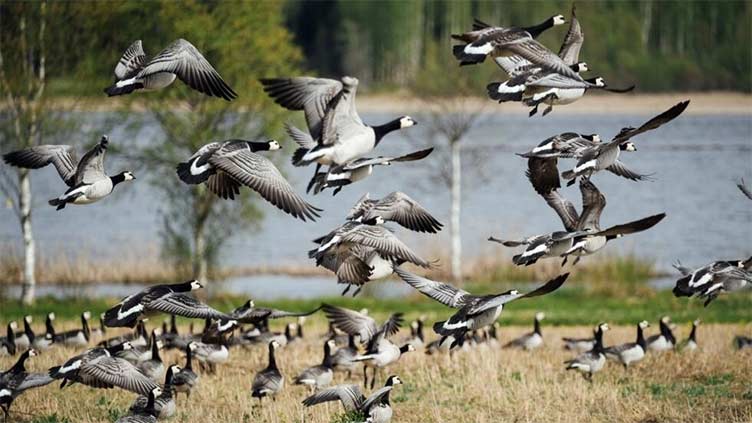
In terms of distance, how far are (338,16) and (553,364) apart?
84117mm

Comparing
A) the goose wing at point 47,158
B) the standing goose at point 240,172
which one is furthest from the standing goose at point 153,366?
the standing goose at point 240,172

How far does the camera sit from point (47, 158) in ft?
48.3

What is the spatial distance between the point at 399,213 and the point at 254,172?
2428 millimetres

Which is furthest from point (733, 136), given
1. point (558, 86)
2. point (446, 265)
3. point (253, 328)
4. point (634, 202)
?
point (558, 86)

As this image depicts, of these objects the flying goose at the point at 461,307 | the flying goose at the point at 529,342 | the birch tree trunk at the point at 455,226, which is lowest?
the birch tree trunk at the point at 455,226

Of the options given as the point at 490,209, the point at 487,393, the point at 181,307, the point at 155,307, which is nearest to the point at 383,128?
the point at 181,307

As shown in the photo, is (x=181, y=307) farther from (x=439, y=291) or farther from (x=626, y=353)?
(x=626, y=353)

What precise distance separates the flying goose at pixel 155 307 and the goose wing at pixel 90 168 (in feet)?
4.71

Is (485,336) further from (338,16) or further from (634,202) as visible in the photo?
(338,16)

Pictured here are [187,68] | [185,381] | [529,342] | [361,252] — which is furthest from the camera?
[529,342]

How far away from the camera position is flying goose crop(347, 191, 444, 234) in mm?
15086

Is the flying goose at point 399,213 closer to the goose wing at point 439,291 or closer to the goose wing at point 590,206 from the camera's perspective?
the goose wing at point 439,291

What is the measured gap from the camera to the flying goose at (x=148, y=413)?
44.9ft

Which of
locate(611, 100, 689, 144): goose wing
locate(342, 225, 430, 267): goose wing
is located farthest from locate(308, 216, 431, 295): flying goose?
locate(611, 100, 689, 144): goose wing
